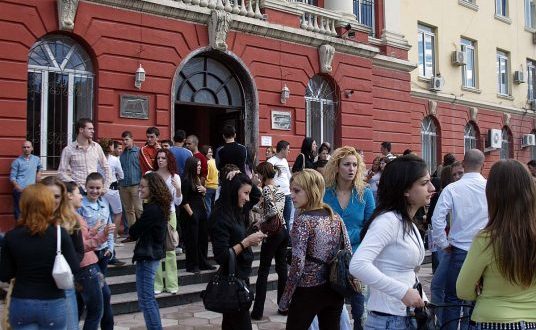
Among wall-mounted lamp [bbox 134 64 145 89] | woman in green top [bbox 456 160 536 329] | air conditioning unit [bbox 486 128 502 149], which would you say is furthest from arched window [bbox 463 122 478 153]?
woman in green top [bbox 456 160 536 329]

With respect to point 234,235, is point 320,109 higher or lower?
higher

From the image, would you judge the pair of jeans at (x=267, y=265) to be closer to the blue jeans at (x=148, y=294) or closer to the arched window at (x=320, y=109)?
the blue jeans at (x=148, y=294)

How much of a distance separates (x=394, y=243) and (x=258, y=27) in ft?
37.3

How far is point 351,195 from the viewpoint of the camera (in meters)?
5.41

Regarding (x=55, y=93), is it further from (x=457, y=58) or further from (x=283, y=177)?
(x=457, y=58)

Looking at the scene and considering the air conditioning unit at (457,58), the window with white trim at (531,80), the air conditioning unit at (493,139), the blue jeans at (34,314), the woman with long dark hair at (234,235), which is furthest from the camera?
the window with white trim at (531,80)

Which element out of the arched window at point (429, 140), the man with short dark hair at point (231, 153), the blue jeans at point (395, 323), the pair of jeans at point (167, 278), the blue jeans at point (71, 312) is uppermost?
the arched window at point (429, 140)

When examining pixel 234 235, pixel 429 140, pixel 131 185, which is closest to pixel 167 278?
pixel 131 185

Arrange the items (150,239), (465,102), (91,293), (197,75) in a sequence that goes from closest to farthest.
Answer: (91,293) → (150,239) → (197,75) → (465,102)

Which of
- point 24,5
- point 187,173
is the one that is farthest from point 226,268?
point 24,5

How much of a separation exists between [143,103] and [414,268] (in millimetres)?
9488

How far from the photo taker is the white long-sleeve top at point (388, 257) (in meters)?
3.08

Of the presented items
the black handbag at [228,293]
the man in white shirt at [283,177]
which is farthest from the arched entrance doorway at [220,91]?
the black handbag at [228,293]

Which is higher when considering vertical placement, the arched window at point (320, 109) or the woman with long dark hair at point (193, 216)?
the arched window at point (320, 109)
